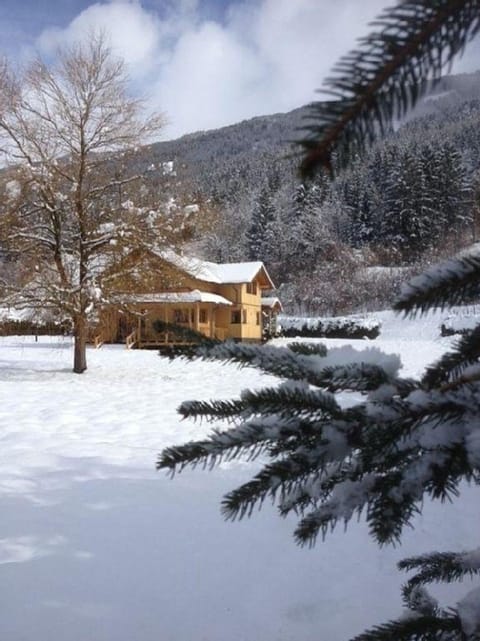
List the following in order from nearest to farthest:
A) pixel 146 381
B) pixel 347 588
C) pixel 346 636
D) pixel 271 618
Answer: pixel 346 636 < pixel 271 618 < pixel 347 588 < pixel 146 381

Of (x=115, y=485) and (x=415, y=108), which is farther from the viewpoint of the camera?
(x=115, y=485)

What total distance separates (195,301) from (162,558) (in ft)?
81.3

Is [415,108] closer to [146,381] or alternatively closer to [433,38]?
[433,38]

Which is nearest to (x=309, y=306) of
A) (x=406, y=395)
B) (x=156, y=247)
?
(x=156, y=247)

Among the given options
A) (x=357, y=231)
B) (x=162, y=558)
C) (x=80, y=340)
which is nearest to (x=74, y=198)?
(x=80, y=340)

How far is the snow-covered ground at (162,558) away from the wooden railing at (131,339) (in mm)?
20657

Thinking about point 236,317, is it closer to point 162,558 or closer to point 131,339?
point 131,339

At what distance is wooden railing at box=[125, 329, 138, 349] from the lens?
1082 inches

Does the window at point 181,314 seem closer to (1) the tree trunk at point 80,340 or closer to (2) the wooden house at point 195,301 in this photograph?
(2) the wooden house at point 195,301

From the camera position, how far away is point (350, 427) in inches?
36.5

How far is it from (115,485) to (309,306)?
4657cm

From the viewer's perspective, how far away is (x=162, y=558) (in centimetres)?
382

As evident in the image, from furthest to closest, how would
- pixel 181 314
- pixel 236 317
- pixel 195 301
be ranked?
pixel 236 317 → pixel 181 314 → pixel 195 301

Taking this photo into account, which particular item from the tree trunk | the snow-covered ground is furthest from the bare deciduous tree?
the snow-covered ground
